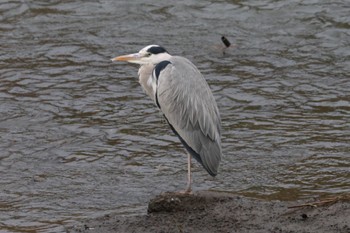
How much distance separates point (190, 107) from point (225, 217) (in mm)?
1000

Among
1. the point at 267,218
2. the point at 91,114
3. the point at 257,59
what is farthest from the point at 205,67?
the point at 267,218

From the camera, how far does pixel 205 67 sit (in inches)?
415

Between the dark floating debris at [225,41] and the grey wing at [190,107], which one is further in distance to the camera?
the dark floating debris at [225,41]

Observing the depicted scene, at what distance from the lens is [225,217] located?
605 cm

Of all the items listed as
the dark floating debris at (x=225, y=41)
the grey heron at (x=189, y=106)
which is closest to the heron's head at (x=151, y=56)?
the grey heron at (x=189, y=106)

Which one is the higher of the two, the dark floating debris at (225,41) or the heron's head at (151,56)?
the heron's head at (151,56)

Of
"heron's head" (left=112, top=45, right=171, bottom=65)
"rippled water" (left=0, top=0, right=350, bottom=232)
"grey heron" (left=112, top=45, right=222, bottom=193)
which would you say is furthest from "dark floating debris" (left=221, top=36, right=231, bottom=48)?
"grey heron" (left=112, top=45, right=222, bottom=193)

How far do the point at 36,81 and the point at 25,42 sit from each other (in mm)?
1208

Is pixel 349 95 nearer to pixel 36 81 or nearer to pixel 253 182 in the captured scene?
pixel 253 182

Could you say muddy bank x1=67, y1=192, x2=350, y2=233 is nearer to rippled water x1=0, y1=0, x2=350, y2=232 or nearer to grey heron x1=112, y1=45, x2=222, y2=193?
grey heron x1=112, y1=45, x2=222, y2=193

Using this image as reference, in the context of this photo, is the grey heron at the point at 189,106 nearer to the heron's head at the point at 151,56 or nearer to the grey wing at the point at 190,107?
the grey wing at the point at 190,107

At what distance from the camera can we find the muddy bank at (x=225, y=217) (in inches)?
227

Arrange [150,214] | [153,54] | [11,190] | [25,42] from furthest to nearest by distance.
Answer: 1. [25,42]
2. [11,190]
3. [153,54]
4. [150,214]

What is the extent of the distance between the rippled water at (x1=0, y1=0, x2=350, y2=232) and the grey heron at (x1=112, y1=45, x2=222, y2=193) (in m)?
0.81
